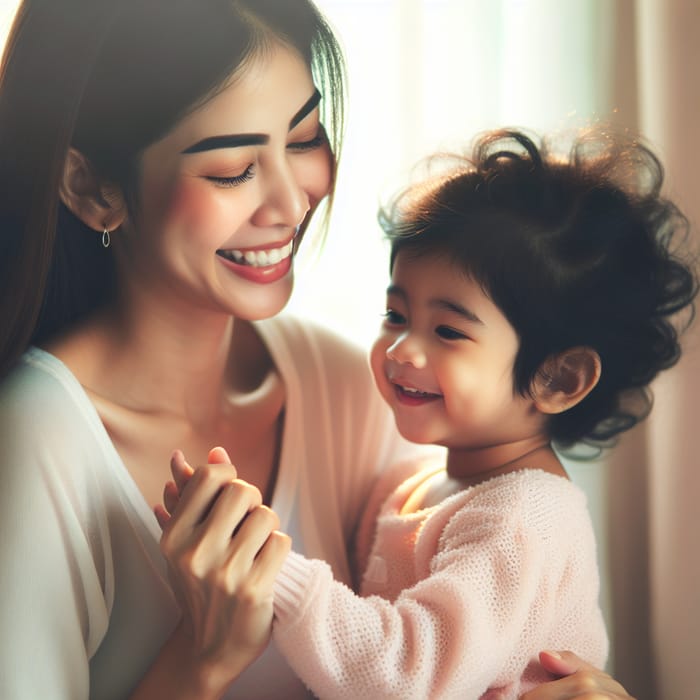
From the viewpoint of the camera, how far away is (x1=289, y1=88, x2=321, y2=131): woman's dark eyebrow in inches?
45.5

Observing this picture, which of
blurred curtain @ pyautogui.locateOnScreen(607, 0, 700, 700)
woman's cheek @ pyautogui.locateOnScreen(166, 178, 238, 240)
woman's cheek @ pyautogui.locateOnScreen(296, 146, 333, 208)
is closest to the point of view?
woman's cheek @ pyautogui.locateOnScreen(166, 178, 238, 240)

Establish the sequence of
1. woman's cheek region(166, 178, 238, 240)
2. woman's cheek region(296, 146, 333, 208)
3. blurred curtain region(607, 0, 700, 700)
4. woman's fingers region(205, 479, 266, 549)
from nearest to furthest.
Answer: woman's fingers region(205, 479, 266, 549) → woman's cheek region(166, 178, 238, 240) → woman's cheek region(296, 146, 333, 208) → blurred curtain region(607, 0, 700, 700)

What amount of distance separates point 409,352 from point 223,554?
36cm

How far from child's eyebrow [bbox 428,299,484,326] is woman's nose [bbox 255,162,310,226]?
0.21 m

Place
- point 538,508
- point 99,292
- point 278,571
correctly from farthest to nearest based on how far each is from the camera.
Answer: point 99,292 < point 538,508 < point 278,571

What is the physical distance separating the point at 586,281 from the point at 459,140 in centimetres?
57

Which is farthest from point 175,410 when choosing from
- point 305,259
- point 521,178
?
point 521,178

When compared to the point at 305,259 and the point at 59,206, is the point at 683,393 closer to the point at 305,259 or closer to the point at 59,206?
the point at 305,259

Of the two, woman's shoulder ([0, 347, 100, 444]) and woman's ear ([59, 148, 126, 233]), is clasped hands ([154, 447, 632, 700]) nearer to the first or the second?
woman's shoulder ([0, 347, 100, 444])

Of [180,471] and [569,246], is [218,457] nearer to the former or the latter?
[180,471]

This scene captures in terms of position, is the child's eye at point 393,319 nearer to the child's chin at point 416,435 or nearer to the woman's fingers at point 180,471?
the child's chin at point 416,435

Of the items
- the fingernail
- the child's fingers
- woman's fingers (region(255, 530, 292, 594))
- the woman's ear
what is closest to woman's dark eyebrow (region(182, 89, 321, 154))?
the woman's ear

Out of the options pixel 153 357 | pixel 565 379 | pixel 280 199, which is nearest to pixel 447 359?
pixel 565 379

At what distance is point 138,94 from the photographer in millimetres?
1087
